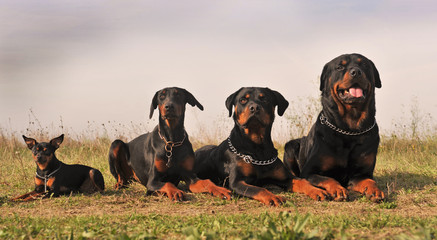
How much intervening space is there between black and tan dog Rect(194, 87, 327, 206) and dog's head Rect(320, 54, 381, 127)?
0.68 meters

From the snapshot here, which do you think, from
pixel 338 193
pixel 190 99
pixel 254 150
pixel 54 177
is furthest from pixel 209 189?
pixel 54 177

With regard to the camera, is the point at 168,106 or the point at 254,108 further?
the point at 168,106

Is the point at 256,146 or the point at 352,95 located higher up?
the point at 352,95

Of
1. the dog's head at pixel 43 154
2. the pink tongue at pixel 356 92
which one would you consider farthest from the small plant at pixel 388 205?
the dog's head at pixel 43 154

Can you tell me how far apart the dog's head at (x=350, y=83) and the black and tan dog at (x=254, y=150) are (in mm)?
682

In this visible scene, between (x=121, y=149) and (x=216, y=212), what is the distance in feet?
9.77

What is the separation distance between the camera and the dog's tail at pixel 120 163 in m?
6.90

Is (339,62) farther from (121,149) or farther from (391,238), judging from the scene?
(121,149)

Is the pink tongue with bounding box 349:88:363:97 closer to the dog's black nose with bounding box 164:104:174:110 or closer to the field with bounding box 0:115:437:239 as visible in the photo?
the field with bounding box 0:115:437:239

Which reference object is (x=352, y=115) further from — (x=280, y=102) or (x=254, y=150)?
(x=254, y=150)

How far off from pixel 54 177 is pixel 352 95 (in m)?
4.18

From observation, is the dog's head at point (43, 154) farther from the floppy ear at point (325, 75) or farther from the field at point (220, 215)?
the floppy ear at point (325, 75)

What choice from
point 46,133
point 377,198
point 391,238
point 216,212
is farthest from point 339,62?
point 46,133

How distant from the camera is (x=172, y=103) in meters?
5.50
